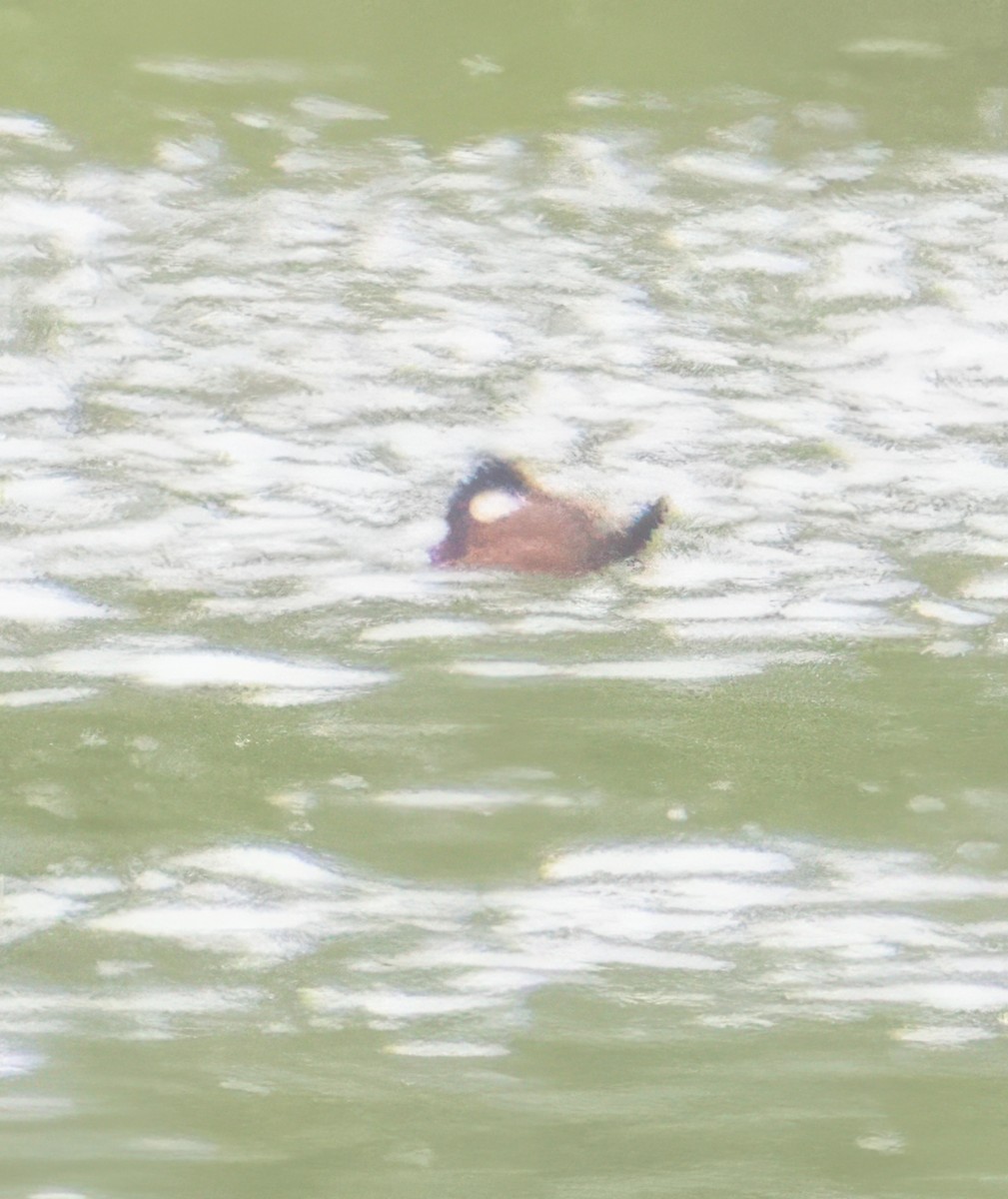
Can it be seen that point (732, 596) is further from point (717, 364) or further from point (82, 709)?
point (82, 709)

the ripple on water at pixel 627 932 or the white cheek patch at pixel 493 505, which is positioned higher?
the white cheek patch at pixel 493 505

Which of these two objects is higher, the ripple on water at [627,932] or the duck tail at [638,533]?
the duck tail at [638,533]

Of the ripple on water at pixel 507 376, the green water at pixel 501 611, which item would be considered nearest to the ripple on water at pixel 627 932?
the green water at pixel 501 611

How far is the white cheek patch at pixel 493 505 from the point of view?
22.6 inches

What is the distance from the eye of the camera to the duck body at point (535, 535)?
0.57 m

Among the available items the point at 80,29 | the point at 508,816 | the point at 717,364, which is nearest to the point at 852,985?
the point at 508,816

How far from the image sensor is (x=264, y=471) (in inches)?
22.8

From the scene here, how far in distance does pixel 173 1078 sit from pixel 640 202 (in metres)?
0.57

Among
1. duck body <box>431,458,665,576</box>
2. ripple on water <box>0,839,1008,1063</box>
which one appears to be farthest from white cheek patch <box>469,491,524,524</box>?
ripple on water <box>0,839,1008,1063</box>

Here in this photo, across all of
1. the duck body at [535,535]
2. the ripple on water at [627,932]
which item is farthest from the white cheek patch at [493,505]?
the ripple on water at [627,932]

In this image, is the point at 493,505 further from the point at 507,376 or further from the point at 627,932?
the point at 627,932

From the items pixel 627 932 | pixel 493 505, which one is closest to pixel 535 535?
pixel 493 505

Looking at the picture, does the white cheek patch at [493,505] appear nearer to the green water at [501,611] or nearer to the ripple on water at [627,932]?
the green water at [501,611]

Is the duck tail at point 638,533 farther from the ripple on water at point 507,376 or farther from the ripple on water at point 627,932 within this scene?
the ripple on water at point 627,932
